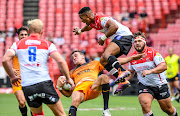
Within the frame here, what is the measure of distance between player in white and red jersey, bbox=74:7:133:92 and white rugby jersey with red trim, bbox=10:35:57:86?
1.85 m

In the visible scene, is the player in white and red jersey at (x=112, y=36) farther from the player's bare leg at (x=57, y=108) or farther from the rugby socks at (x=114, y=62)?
the player's bare leg at (x=57, y=108)

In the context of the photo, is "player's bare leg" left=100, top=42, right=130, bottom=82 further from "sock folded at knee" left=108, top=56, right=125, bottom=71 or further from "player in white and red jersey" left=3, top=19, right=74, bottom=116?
"player in white and red jersey" left=3, top=19, right=74, bottom=116

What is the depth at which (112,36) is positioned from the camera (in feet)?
23.3

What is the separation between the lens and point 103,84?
7.26 meters

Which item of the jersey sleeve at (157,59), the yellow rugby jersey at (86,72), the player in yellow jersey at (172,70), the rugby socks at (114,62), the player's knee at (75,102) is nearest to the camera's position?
the rugby socks at (114,62)

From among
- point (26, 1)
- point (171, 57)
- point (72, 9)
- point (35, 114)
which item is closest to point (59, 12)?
point (72, 9)

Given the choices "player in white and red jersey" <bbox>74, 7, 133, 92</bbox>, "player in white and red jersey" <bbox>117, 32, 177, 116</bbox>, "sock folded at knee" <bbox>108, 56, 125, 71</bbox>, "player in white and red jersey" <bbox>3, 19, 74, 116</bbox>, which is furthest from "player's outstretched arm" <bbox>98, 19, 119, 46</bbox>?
"player in white and red jersey" <bbox>3, 19, 74, 116</bbox>

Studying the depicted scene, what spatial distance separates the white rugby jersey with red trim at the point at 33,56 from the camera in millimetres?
5160

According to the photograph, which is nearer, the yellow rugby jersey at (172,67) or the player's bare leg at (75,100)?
the player's bare leg at (75,100)

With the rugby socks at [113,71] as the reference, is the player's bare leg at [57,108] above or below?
below

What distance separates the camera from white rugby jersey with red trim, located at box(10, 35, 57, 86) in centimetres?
516

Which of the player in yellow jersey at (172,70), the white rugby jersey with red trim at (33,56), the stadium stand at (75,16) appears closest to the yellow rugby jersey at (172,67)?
the player in yellow jersey at (172,70)

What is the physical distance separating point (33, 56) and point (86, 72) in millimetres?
2746

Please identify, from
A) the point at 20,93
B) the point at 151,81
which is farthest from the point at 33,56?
the point at 151,81
